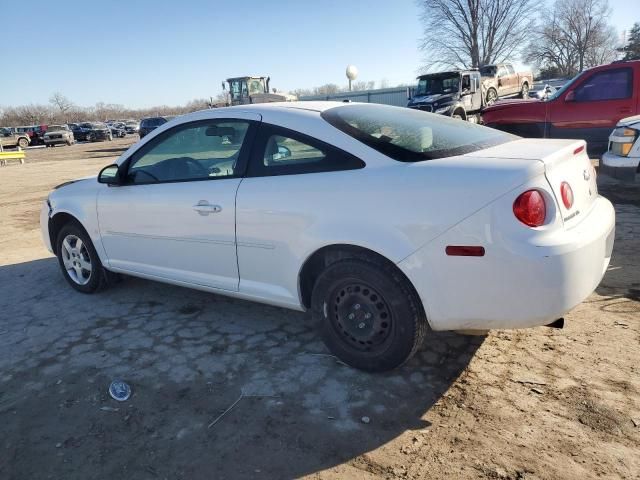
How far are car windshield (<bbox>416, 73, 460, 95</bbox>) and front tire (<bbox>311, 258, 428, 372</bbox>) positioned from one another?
653 inches

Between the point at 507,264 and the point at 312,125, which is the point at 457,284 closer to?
the point at 507,264

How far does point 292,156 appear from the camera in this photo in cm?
312

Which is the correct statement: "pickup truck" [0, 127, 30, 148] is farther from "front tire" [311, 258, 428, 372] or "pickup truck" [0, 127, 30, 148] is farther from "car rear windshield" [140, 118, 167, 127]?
"front tire" [311, 258, 428, 372]

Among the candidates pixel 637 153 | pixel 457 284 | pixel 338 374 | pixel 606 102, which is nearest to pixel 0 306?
pixel 338 374

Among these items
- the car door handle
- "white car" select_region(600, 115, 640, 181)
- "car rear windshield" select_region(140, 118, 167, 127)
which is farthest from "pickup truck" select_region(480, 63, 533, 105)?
the car door handle

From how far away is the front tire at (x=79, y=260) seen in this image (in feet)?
14.6

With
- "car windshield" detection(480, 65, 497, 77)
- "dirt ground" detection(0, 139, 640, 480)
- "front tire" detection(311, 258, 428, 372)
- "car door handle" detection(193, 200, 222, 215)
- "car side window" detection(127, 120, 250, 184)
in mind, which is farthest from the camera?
"car windshield" detection(480, 65, 497, 77)

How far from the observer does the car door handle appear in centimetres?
332

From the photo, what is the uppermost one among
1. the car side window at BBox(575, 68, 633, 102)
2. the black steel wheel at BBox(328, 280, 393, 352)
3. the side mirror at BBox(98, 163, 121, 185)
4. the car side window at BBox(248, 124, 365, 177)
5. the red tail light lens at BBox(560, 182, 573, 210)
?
the car side window at BBox(575, 68, 633, 102)

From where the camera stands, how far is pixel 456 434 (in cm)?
243

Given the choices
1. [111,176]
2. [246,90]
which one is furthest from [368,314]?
[246,90]

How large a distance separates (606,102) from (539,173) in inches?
286

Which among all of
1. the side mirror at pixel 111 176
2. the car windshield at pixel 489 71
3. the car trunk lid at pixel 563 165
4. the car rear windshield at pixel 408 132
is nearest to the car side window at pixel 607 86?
the car rear windshield at pixel 408 132

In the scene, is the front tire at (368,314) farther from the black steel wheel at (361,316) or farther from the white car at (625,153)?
the white car at (625,153)
